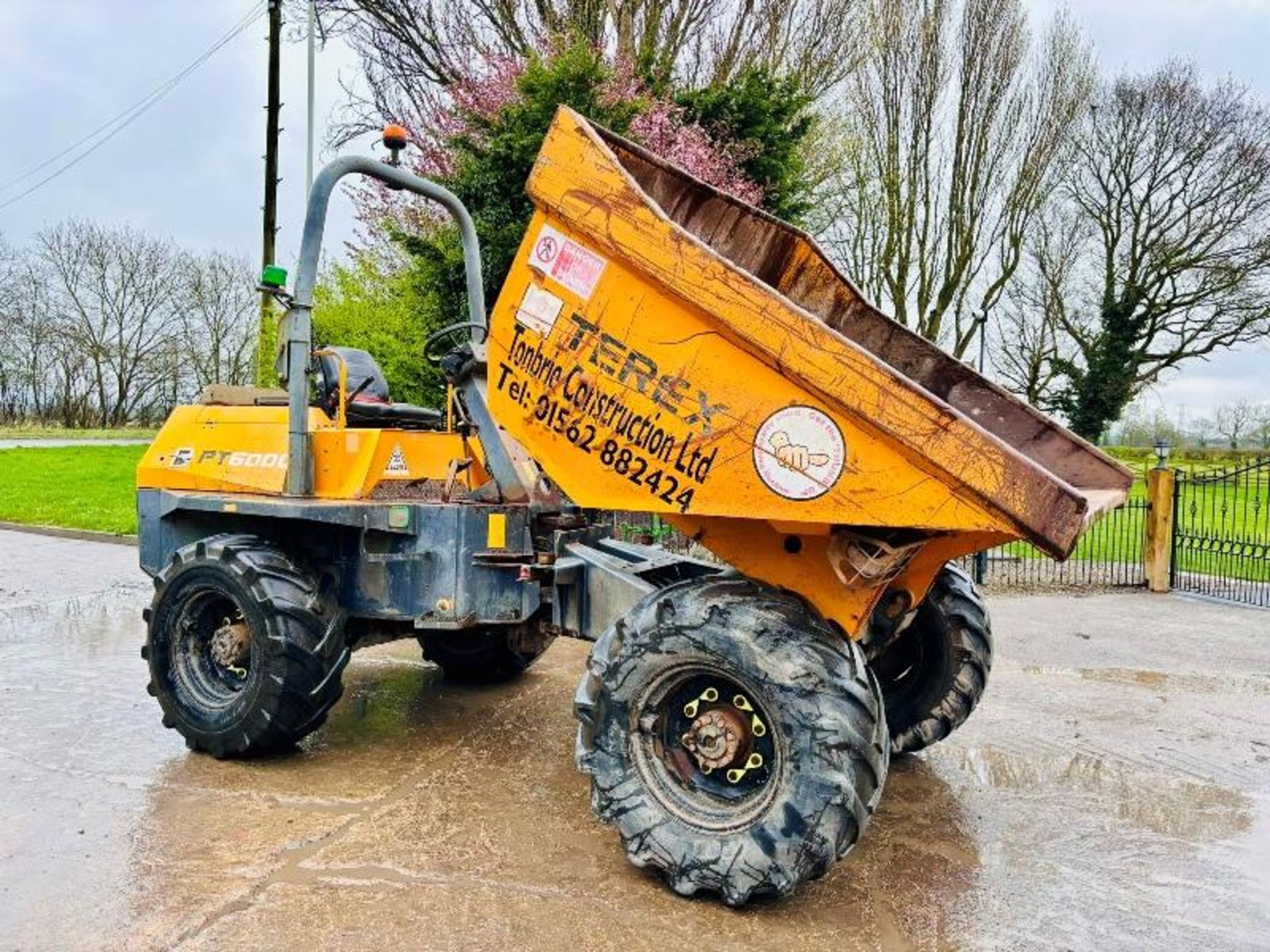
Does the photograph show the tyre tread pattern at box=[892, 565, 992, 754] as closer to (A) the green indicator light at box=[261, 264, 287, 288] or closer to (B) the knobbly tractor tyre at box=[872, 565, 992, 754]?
(B) the knobbly tractor tyre at box=[872, 565, 992, 754]

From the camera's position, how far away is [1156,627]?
8688mm

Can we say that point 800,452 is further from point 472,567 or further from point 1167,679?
point 1167,679

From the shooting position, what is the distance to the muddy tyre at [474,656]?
578cm

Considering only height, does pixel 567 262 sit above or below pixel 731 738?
above

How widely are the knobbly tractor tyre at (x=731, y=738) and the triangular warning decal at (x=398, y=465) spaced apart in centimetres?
170

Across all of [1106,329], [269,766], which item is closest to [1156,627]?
[269,766]

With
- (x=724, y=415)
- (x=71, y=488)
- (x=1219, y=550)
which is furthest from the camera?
(x=71, y=488)

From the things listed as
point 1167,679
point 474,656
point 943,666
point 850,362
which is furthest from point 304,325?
point 1167,679

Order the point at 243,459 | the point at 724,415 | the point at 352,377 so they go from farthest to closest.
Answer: the point at 352,377
the point at 243,459
the point at 724,415

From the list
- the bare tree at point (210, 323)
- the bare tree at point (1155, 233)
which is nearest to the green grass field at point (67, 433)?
the bare tree at point (210, 323)

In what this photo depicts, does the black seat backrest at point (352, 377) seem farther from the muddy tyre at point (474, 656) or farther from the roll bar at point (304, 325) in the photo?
the muddy tyre at point (474, 656)

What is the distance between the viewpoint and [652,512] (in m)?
3.38

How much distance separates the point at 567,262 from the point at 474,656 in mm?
3118

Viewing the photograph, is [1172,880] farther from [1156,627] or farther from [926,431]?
[1156,627]
